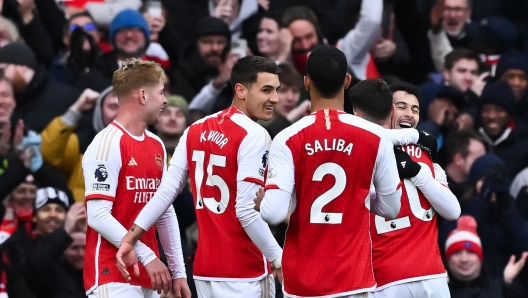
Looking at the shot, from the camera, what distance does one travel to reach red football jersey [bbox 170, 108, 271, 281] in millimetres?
6707

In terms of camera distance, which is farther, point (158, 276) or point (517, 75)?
point (517, 75)

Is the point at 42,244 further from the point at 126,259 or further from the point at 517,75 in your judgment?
the point at 517,75

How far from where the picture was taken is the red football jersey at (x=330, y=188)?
6035mm

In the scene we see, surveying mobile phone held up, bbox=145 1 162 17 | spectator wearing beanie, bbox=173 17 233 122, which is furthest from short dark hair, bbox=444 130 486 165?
mobile phone held up, bbox=145 1 162 17

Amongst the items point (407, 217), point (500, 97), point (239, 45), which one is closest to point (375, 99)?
point (407, 217)

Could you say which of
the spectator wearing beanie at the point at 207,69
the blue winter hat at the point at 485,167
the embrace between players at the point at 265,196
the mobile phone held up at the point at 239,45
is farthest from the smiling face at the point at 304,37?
the embrace between players at the point at 265,196

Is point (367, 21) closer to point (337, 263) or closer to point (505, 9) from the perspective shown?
point (505, 9)

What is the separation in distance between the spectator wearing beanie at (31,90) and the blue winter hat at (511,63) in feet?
14.6

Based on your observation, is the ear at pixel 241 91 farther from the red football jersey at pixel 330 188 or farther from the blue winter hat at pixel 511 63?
the blue winter hat at pixel 511 63

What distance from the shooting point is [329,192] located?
19.8ft

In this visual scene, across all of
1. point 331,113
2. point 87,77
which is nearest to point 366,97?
point 331,113

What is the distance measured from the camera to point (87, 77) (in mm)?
10641

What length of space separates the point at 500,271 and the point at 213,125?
3.90 meters

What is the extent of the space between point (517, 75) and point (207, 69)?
323 centimetres
